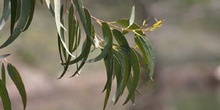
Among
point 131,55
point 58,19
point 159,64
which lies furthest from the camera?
point 159,64

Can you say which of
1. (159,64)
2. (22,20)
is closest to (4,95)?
(22,20)

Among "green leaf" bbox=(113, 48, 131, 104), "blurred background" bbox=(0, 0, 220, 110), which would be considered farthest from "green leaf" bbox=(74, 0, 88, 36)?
"blurred background" bbox=(0, 0, 220, 110)

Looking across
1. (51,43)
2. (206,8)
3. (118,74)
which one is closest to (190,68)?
(206,8)

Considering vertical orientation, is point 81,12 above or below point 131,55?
above

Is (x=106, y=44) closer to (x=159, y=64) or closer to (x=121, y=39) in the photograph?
(x=121, y=39)

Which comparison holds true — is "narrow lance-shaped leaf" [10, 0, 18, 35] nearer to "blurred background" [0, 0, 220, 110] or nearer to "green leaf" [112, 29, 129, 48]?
"green leaf" [112, 29, 129, 48]

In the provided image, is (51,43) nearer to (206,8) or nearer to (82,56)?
(206,8)

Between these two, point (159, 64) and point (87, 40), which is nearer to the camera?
point (87, 40)

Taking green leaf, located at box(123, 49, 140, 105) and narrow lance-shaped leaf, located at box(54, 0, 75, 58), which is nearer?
narrow lance-shaped leaf, located at box(54, 0, 75, 58)
